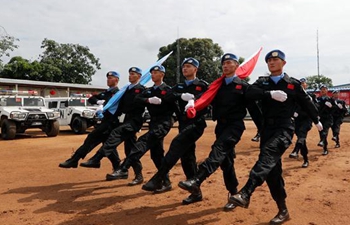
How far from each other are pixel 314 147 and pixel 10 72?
35.2 metres

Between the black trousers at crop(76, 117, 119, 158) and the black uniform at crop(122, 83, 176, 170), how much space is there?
94 centimetres

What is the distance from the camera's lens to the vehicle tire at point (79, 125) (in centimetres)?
1670

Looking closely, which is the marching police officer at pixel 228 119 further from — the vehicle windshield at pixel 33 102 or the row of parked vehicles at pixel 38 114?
the vehicle windshield at pixel 33 102

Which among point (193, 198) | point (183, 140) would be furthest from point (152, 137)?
point (193, 198)

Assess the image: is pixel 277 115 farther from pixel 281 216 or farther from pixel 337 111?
pixel 337 111

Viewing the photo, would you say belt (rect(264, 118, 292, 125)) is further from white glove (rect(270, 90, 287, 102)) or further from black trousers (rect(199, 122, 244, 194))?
black trousers (rect(199, 122, 244, 194))

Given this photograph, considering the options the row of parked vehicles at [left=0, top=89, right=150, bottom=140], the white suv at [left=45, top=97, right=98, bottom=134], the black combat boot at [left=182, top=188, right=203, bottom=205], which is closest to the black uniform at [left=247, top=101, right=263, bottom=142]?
the black combat boot at [left=182, top=188, right=203, bottom=205]

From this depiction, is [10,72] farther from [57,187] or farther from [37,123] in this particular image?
A: [57,187]

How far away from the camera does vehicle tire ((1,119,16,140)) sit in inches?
560

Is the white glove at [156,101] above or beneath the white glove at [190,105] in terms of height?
above

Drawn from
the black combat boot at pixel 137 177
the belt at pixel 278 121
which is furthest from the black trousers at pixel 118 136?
the belt at pixel 278 121

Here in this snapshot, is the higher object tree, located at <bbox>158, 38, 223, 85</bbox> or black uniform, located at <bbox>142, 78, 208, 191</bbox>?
tree, located at <bbox>158, 38, 223, 85</bbox>

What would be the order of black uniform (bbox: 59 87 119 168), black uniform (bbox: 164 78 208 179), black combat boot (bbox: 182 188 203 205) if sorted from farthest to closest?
black uniform (bbox: 59 87 119 168) < black combat boot (bbox: 182 188 203 205) < black uniform (bbox: 164 78 208 179)

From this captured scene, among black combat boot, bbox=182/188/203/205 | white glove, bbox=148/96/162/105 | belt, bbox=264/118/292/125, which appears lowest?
black combat boot, bbox=182/188/203/205
